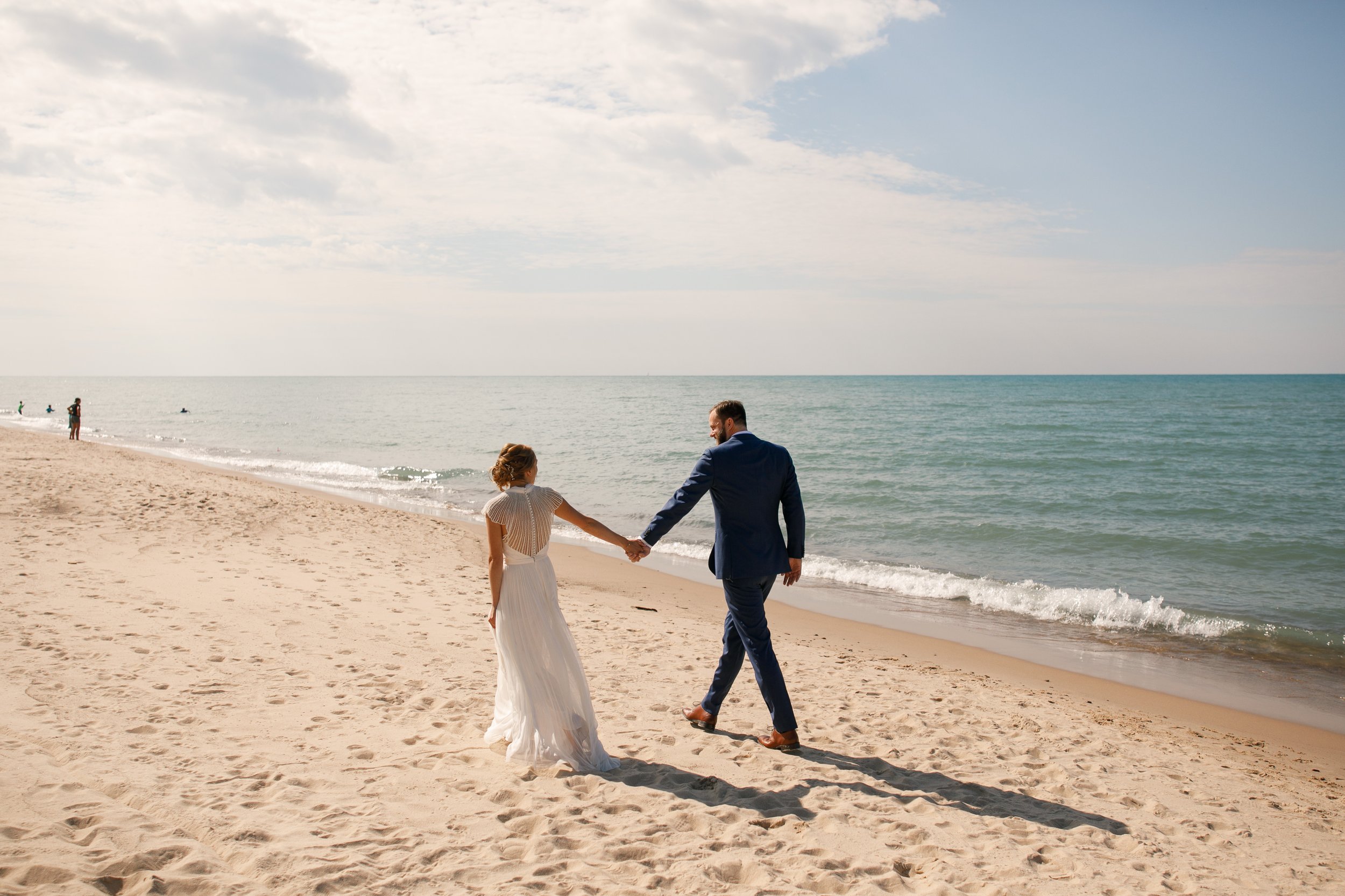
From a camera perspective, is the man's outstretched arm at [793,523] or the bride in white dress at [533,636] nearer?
the bride in white dress at [533,636]

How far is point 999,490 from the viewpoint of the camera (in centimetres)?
2173

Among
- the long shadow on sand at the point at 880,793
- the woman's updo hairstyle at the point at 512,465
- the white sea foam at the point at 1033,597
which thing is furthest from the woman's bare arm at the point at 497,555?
the white sea foam at the point at 1033,597

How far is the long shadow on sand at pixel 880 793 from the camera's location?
4227 millimetres

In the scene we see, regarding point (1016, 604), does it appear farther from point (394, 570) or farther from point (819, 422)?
point (819, 422)

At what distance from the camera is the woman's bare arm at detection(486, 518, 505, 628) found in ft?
14.9

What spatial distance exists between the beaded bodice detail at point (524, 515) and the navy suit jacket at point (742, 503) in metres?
0.70

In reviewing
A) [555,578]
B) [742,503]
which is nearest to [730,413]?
[742,503]

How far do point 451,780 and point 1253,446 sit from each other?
38600 millimetres

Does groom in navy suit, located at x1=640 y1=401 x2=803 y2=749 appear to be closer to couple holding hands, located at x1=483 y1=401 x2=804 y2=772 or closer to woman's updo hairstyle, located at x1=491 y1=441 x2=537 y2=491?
couple holding hands, located at x1=483 y1=401 x2=804 y2=772

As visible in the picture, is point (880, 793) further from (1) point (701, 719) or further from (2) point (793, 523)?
(2) point (793, 523)

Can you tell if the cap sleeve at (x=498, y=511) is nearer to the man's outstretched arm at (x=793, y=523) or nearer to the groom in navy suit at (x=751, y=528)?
the groom in navy suit at (x=751, y=528)

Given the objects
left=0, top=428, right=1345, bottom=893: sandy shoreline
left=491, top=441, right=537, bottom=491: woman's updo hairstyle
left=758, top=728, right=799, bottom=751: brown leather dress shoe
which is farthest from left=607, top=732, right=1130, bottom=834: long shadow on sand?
left=491, top=441, right=537, bottom=491: woman's updo hairstyle

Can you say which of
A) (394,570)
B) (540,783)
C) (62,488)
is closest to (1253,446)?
(394,570)

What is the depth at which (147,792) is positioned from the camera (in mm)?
3807
